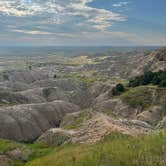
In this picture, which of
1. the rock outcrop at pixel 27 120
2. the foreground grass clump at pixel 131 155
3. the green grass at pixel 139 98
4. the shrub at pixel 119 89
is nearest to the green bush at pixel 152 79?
the shrub at pixel 119 89

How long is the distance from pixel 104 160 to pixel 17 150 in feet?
43.9

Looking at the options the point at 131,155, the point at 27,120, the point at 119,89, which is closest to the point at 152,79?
the point at 119,89

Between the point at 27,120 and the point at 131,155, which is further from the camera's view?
the point at 27,120

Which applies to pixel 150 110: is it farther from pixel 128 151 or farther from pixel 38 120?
pixel 128 151

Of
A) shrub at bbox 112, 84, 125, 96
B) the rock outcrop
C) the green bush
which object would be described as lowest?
the rock outcrop

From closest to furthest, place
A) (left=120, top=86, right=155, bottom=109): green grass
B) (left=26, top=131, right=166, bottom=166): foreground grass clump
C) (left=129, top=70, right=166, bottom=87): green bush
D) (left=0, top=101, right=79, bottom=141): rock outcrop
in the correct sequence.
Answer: (left=26, top=131, right=166, bottom=166): foreground grass clump < (left=0, top=101, right=79, bottom=141): rock outcrop < (left=120, top=86, right=155, bottom=109): green grass < (left=129, top=70, right=166, bottom=87): green bush

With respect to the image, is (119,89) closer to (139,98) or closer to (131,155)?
(139,98)

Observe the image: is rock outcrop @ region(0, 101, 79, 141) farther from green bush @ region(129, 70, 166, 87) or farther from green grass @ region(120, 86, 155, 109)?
green bush @ region(129, 70, 166, 87)

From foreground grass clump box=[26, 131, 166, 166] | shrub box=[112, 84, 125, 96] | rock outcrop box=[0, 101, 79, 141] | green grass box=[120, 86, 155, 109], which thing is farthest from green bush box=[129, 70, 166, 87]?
foreground grass clump box=[26, 131, 166, 166]

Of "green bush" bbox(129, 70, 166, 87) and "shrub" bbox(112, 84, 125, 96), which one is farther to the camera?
"shrub" bbox(112, 84, 125, 96)

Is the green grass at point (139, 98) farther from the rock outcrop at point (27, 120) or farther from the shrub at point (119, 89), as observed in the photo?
the rock outcrop at point (27, 120)

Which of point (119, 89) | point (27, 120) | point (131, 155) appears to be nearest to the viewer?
point (131, 155)

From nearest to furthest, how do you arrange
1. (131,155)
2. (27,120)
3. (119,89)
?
(131,155) < (27,120) < (119,89)

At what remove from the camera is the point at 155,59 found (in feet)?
348
